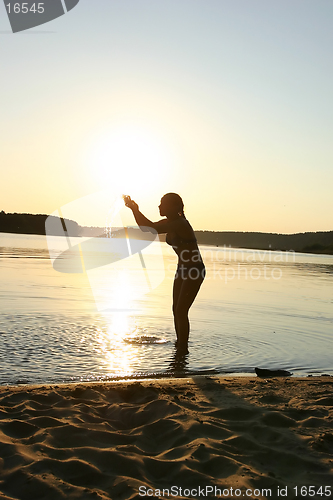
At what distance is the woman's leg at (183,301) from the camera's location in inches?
270

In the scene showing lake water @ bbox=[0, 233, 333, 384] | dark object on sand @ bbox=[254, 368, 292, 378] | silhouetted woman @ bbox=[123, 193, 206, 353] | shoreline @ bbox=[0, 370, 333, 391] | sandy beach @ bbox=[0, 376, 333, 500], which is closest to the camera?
sandy beach @ bbox=[0, 376, 333, 500]

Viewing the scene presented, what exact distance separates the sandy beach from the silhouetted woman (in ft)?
7.20

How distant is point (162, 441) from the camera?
11.1 ft

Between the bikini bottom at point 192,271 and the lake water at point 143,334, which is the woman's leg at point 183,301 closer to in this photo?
the bikini bottom at point 192,271

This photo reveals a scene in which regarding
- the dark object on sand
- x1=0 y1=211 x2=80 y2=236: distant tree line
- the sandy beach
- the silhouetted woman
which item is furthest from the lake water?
x1=0 y1=211 x2=80 y2=236: distant tree line

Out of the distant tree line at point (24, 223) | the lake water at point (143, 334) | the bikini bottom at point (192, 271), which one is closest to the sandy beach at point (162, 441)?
the lake water at point (143, 334)

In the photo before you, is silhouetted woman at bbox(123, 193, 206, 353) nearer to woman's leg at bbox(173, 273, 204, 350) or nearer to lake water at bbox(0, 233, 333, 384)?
woman's leg at bbox(173, 273, 204, 350)

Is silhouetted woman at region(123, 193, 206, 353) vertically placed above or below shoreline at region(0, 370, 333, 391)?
above

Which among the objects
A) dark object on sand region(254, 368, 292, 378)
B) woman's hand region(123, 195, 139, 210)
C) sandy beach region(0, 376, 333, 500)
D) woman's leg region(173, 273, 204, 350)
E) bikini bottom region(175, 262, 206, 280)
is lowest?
dark object on sand region(254, 368, 292, 378)

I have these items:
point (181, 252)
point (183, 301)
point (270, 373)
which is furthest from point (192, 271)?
point (270, 373)

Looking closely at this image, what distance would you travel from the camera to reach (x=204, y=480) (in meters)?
2.79

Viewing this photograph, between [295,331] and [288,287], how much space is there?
9638mm

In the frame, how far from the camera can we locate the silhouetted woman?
6.65m

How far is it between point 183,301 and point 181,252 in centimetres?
78
